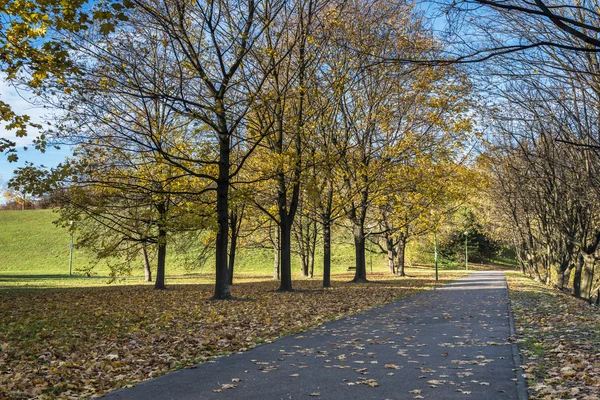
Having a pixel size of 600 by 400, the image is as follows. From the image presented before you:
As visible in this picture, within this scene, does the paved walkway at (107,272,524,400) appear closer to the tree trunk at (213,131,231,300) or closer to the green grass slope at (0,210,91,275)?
the tree trunk at (213,131,231,300)

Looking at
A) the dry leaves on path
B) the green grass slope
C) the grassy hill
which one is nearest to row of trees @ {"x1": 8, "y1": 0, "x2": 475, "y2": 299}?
the dry leaves on path

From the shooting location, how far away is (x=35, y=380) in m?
5.93

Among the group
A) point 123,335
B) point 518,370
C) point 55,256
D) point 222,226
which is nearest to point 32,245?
point 55,256

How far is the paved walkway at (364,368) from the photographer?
557 cm

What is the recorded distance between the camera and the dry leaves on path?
625 cm

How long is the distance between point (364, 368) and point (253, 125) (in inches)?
589

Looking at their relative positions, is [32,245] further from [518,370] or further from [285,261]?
[518,370]

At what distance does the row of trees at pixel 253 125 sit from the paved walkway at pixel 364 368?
6.71 metres

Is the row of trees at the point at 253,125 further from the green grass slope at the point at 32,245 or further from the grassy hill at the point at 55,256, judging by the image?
the green grass slope at the point at 32,245

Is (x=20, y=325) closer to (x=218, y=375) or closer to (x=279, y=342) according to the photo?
(x=279, y=342)

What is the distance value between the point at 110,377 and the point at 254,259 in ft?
181

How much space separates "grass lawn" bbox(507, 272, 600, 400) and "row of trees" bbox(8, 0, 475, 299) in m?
6.70

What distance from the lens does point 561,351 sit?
781cm

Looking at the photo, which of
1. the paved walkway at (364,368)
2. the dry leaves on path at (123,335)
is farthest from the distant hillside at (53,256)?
the paved walkway at (364,368)
